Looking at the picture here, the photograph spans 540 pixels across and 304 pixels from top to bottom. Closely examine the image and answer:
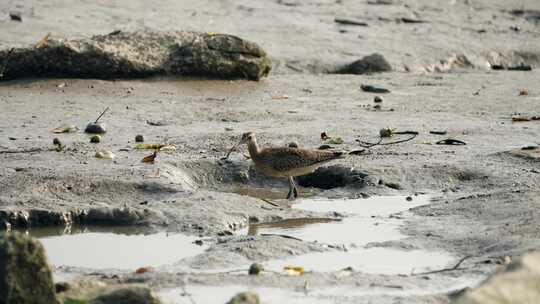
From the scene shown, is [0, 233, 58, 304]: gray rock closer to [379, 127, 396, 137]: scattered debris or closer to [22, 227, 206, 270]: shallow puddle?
[22, 227, 206, 270]: shallow puddle

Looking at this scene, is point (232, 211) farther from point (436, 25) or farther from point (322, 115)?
point (436, 25)

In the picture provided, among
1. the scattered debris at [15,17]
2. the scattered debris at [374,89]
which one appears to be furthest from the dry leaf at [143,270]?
the scattered debris at [15,17]

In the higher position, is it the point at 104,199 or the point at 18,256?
the point at 18,256

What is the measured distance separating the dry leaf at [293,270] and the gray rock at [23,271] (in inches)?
70.5

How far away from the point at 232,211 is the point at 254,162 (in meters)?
1.56

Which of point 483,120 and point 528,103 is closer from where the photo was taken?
point 483,120

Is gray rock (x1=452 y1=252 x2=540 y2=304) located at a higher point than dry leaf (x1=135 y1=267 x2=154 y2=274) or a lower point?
higher

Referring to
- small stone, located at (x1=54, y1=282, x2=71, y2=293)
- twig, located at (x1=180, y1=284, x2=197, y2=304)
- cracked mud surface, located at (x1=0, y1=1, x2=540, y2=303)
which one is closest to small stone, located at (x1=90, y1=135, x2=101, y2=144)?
cracked mud surface, located at (x1=0, y1=1, x2=540, y2=303)

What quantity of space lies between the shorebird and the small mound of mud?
0.23 meters

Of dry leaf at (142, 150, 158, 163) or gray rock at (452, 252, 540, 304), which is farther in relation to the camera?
dry leaf at (142, 150, 158, 163)

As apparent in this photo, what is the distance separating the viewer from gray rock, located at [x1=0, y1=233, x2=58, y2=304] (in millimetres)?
5702

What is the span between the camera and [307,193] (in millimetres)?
10312

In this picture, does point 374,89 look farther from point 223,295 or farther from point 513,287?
point 513,287

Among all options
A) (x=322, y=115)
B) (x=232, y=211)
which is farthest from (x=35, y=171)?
(x=322, y=115)
